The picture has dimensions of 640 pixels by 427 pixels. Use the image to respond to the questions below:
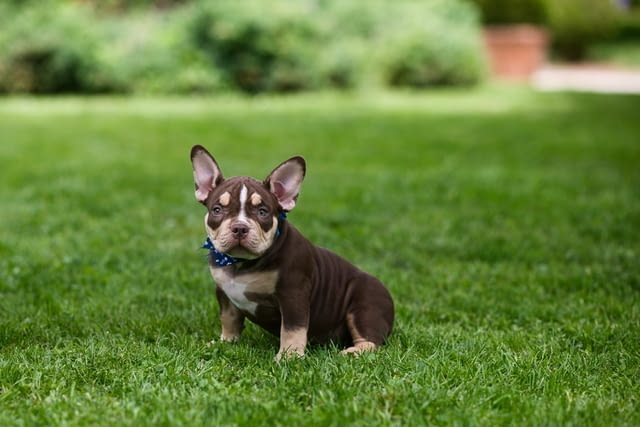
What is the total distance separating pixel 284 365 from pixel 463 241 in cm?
318

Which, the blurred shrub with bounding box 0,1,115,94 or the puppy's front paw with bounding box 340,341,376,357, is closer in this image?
the puppy's front paw with bounding box 340,341,376,357

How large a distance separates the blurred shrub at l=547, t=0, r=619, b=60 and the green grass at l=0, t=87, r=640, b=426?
58.3 feet

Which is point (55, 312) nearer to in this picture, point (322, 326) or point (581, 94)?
point (322, 326)

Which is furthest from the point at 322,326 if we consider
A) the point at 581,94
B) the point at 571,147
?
the point at 581,94

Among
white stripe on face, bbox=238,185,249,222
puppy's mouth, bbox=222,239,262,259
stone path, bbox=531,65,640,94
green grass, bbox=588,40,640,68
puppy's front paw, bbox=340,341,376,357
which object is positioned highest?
white stripe on face, bbox=238,185,249,222

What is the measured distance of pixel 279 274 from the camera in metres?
4.01

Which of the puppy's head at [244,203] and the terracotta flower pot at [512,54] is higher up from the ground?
the puppy's head at [244,203]

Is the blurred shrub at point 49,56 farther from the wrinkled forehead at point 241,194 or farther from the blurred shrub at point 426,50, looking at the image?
the wrinkled forehead at point 241,194

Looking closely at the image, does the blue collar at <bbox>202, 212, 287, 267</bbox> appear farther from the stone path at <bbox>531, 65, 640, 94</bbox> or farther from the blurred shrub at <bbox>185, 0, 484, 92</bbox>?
the stone path at <bbox>531, 65, 640, 94</bbox>

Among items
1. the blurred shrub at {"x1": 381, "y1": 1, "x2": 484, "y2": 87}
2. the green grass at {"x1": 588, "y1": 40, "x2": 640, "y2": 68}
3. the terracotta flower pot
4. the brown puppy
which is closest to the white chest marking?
the brown puppy

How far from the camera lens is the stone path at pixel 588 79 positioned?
20.6 metres

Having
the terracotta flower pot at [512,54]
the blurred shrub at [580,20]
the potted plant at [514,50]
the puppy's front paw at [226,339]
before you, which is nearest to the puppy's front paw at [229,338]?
the puppy's front paw at [226,339]

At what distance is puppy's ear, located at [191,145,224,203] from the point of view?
410 cm

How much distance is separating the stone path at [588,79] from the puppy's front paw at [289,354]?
16.6 metres
